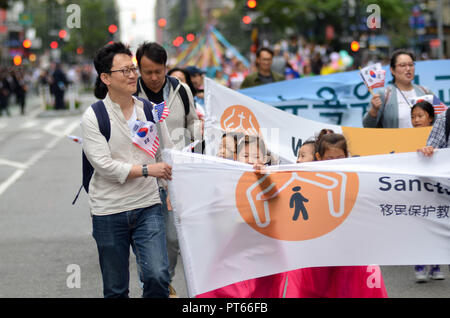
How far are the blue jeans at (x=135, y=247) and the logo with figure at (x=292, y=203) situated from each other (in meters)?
0.51

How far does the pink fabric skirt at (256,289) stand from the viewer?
5.02 meters

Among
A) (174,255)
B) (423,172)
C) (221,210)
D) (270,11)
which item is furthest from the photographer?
(270,11)

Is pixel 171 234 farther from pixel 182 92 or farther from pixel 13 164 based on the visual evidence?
pixel 13 164

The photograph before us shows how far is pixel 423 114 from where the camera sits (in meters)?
7.38

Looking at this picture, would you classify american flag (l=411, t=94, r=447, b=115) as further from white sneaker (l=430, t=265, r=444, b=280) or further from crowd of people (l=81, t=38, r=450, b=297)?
crowd of people (l=81, t=38, r=450, b=297)

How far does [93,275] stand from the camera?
730 centimetres

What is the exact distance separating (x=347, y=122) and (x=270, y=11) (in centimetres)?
4989

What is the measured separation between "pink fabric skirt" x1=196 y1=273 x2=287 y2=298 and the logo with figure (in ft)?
1.27

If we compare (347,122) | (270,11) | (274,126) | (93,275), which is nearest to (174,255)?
(93,275)

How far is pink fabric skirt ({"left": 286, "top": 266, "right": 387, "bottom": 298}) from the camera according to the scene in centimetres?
495

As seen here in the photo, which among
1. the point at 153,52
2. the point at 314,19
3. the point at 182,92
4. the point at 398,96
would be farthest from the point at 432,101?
the point at 314,19

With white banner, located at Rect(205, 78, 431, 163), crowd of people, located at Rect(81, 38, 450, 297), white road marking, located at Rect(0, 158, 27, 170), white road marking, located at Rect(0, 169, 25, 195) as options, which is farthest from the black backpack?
white road marking, located at Rect(0, 158, 27, 170)

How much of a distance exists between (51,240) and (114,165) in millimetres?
4686
